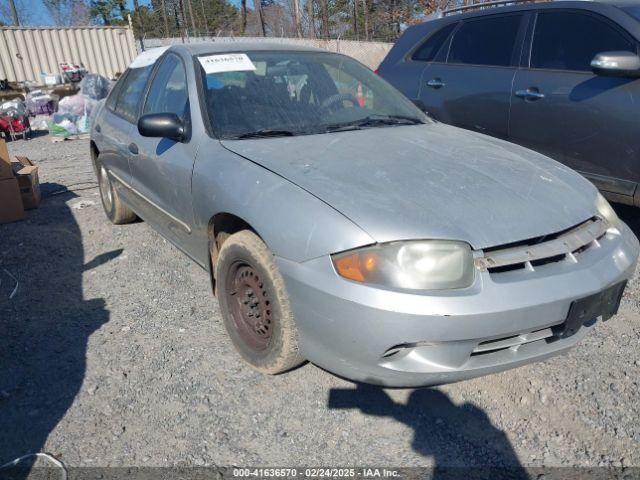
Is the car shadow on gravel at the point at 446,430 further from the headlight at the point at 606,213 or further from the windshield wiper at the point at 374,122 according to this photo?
the windshield wiper at the point at 374,122

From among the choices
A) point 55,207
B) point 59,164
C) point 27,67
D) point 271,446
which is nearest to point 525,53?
point 271,446

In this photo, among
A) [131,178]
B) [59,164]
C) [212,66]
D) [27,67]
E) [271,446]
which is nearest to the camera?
[271,446]

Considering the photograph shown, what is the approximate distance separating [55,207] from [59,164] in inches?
110

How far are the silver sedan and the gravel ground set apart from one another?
0.26 metres

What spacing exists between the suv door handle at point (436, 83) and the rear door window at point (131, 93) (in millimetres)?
2517

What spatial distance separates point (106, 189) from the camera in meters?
4.58

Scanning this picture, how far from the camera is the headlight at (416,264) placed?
5.92 ft

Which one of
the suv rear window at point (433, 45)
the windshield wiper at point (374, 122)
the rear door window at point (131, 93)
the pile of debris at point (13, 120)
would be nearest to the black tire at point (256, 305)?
the windshield wiper at point (374, 122)

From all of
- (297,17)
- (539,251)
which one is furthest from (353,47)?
(539,251)

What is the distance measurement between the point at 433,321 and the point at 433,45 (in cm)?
392

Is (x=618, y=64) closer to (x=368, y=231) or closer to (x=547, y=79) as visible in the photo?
(x=547, y=79)

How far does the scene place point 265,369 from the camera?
7.63 ft

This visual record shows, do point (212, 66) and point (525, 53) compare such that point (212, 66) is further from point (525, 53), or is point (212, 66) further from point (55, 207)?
point (55, 207)

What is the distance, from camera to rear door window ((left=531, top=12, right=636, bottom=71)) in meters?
3.63
